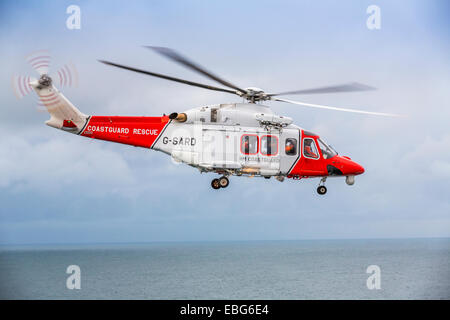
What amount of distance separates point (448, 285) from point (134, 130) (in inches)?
3456

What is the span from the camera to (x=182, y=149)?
20.0 meters

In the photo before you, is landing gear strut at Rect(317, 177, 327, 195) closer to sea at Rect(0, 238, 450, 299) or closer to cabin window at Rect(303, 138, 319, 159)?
cabin window at Rect(303, 138, 319, 159)

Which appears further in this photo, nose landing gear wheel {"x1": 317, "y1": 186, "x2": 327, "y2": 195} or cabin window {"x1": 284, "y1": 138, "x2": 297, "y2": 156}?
nose landing gear wheel {"x1": 317, "y1": 186, "x2": 327, "y2": 195}

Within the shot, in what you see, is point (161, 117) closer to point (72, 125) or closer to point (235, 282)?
point (72, 125)

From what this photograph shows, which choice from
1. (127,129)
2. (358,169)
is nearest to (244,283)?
(358,169)

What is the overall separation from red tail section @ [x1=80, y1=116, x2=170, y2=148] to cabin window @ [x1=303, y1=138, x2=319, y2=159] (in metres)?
5.76

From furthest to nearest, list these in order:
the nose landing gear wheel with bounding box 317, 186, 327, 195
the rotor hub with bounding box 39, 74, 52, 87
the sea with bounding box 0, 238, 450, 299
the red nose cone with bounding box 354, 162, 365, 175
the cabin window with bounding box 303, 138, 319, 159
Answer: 1. the sea with bounding box 0, 238, 450, 299
2. the red nose cone with bounding box 354, 162, 365, 175
3. the nose landing gear wheel with bounding box 317, 186, 327, 195
4. the cabin window with bounding box 303, 138, 319, 159
5. the rotor hub with bounding box 39, 74, 52, 87

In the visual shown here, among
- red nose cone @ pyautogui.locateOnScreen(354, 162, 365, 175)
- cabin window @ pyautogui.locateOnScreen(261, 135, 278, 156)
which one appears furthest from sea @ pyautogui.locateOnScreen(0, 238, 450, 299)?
cabin window @ pyautogui.locateOnScreen(261, 135, 278, 156)

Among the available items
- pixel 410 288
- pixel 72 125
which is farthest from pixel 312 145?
pixel 410 288

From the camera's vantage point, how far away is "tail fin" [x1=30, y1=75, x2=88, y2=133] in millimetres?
19453

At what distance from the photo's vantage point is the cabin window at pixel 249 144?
20109 millimetres

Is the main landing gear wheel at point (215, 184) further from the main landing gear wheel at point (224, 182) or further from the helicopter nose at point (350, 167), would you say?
the helicopter nose at point (350, 167)
